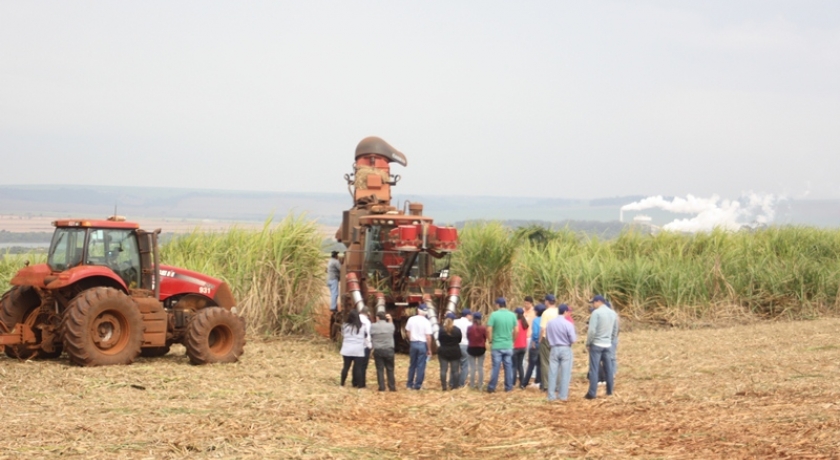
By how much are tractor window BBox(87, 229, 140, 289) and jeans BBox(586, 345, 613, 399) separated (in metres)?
6.85

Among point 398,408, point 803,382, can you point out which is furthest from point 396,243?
point 803,382

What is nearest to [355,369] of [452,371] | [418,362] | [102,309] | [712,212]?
[418,362]

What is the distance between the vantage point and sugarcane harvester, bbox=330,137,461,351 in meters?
18.5

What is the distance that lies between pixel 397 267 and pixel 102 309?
19.2ft

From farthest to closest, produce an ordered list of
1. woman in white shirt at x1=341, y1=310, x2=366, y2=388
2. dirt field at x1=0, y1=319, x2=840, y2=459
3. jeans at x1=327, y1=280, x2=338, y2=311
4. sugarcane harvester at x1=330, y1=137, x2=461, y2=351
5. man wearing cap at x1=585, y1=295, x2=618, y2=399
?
1. jeans at x1=327, y1=280, x2=338, y2=311
2. sugarcane harvester at x1=330, y1=137, x2=461, y2=351
3. woman in white shirt at x1=341, y1=310, x2=366, y2=388
4. man wearing cap at x1=585, y1=295, x2=618, y2=399
5. dirt field at x1=0, y1=319, x2=840, y2=459

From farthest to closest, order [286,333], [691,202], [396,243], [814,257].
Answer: [691,202] < [814,257] < [286,333] < [396,243]

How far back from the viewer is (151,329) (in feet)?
51.7

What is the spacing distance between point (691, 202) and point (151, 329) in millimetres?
52718

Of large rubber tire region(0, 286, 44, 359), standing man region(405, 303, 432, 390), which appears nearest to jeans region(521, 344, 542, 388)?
standing man region(405, 303, 432, 390)

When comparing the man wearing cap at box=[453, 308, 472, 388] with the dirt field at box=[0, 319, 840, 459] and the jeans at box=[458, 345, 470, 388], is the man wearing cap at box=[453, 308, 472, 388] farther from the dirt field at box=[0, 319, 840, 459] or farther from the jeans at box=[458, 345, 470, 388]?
the dirt field at box=[0, 319, 840, 459]

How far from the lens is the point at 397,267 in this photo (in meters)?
19.0

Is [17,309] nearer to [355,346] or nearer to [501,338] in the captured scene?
[355,346]

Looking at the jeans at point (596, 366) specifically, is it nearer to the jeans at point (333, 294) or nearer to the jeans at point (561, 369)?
the jeans at point (561, 369)

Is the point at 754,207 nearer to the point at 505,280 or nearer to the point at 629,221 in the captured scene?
the point at 629,221
